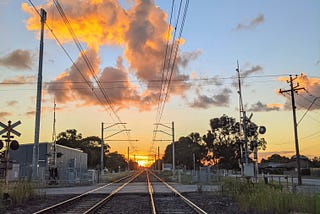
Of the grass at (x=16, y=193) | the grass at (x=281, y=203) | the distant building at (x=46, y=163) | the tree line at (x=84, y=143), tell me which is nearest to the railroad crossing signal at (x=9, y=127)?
the grass at (x=16, y=193)

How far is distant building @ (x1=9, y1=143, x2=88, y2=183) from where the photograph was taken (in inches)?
1764

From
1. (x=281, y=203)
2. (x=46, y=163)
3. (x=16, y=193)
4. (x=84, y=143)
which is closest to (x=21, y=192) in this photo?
(x=16, y=193)

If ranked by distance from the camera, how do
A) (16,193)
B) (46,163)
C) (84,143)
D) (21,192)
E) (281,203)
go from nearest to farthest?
(281,203) < (16,193) < (21,192) < (46,163) < (84,143)

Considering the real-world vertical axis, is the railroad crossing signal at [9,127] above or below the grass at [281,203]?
above

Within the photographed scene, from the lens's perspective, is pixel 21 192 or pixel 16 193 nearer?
pixel 16 193

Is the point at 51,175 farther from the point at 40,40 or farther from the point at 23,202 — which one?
the point at 23,202

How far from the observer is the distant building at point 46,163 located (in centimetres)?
4481

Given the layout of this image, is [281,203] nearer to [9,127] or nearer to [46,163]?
[9,127]

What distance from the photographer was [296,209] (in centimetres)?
1411

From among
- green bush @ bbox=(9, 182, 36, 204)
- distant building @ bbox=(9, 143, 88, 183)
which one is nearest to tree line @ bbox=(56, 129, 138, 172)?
distant building @ bbox=(9, 143, 88, 183)

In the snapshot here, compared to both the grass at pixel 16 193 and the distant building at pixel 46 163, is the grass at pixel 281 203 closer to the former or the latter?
the grass at pixel 16 193

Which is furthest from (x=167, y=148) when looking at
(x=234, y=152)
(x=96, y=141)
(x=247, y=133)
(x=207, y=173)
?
(x=247, y=133)

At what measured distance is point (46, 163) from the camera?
56.9m

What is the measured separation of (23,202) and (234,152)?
81627mm
